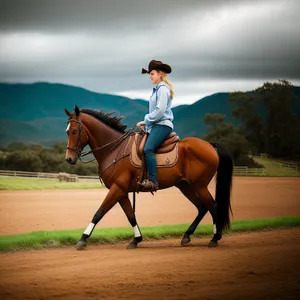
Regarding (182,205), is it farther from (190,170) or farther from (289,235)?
(190,170)

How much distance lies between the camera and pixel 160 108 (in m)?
9.58

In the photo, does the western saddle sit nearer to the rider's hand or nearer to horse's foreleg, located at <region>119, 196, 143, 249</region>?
the rider's hand

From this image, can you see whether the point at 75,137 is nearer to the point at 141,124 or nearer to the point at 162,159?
the point at 141,124

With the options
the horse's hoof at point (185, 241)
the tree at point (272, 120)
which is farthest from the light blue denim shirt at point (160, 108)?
the tree at point (272, 120)

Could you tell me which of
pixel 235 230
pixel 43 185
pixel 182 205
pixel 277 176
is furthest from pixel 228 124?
pixel 235 230

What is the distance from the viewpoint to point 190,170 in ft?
32.6

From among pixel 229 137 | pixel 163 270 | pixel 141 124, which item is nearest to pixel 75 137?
pixel 141 124

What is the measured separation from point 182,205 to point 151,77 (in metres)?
10.9

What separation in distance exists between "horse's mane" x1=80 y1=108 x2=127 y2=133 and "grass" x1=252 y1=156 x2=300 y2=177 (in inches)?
938

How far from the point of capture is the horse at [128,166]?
9672 mm

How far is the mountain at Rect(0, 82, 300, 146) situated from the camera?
50.0 m

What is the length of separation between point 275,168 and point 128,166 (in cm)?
2486

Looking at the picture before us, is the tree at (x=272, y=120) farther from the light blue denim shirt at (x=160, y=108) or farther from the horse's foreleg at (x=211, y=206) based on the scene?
the light blue denim shirt at (x=160, y=108)

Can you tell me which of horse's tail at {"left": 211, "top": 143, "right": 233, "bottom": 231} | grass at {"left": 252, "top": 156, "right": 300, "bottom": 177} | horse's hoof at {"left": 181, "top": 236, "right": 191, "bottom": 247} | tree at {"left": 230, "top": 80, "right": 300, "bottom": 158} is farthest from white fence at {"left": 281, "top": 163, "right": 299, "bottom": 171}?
horse's hoof at {"left": 181, "top": 236, "right": 191, "bottom": 247}
